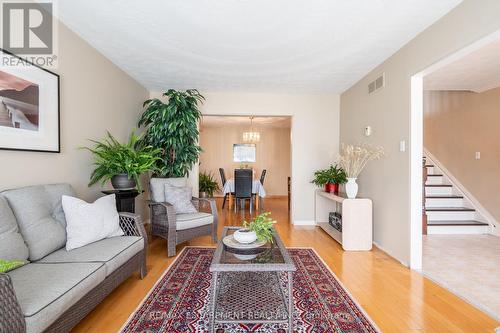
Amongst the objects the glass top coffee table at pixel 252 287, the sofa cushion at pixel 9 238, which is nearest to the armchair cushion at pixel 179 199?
the glass top coffee table at pixel 252 287

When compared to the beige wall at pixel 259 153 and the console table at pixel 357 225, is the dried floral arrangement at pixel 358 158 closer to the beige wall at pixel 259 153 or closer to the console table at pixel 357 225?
the console table at pixel 357 225

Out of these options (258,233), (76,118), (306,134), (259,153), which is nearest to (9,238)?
(76,118)

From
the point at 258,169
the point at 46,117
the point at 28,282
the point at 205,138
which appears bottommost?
the point at 28,282

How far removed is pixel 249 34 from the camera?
252 centimetres

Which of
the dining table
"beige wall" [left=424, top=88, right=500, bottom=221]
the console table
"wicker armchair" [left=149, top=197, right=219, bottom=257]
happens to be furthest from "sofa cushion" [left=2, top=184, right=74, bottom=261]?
"beige wall" [left=424, top=88, right=500, bottom=221]

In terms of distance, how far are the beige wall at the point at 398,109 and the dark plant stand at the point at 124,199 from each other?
10.00 ft

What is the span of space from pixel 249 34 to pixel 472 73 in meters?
3.28

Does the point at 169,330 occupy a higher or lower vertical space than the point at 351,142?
lower

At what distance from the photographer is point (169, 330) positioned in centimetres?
163

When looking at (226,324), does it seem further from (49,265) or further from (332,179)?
(332,179)

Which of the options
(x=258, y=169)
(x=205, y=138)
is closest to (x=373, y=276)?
(x=258, y=169)

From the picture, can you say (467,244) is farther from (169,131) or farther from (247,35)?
(169,131)

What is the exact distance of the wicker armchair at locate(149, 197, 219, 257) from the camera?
113 inches

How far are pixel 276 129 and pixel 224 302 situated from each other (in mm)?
7037
